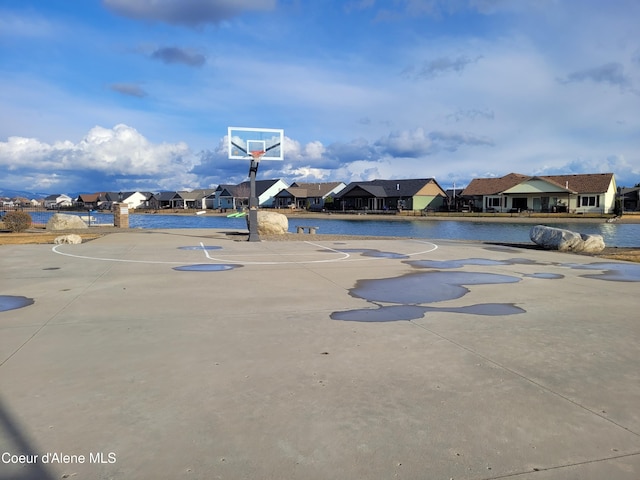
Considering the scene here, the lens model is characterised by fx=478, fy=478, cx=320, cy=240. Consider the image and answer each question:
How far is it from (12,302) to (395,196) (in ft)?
293

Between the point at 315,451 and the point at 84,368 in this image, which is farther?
the point at 84,368

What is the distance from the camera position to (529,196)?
7606cm

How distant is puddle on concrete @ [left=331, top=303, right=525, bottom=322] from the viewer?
7.57 meters

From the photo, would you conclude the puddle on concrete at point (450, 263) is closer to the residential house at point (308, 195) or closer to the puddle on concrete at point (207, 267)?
the puddle on concrete at point (207, 267)

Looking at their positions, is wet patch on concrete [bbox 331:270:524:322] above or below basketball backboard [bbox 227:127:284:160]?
below

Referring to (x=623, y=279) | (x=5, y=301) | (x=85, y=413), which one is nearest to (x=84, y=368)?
(x=85, y=413)

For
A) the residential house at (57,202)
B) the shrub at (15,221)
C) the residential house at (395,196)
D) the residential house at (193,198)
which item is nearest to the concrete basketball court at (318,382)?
the shrub at (15,221)

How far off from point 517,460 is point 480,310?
4.97 m

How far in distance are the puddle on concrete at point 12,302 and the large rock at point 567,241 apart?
19.1 metres

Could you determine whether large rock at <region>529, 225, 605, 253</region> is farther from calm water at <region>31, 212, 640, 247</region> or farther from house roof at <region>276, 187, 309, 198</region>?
house roof at <region>276, 187, 309, 198</region>

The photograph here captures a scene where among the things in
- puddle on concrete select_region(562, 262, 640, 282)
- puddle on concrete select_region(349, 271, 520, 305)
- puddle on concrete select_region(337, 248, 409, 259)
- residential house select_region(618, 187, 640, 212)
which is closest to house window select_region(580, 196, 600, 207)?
residential house select_region(618, 187, 640, 212)

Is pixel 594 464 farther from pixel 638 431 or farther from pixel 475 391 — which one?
pixel 475 391

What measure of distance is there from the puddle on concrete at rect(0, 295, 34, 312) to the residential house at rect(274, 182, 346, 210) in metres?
99.3

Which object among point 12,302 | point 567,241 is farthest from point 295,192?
point 12,302
